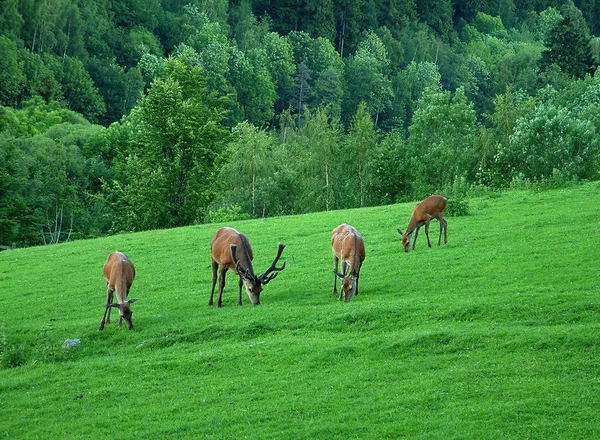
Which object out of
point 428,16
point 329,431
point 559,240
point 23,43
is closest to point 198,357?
point 329,431

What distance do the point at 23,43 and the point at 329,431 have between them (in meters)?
120

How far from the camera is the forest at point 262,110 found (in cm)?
5334

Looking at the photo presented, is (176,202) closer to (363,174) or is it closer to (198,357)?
(363,174)

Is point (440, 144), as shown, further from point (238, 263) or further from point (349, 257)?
point (238, 263)

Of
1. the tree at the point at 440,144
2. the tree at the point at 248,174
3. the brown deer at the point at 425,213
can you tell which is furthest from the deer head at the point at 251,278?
the tree at the point at 440,144

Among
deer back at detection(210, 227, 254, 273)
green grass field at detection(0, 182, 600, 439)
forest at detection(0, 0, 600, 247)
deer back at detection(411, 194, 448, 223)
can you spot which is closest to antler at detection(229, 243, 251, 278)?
deer back at detection(210, 227, 254, 273)

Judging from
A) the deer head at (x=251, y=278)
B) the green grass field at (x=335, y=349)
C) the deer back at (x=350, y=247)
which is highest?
the deer back at (x=350, y=247)

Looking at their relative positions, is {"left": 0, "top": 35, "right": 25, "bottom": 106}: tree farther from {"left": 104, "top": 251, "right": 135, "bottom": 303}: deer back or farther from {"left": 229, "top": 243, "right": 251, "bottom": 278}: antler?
{"left": 229, "top": 243, "right": 251, "bottom": 278}: antler

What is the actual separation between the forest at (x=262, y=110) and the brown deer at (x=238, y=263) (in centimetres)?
2128

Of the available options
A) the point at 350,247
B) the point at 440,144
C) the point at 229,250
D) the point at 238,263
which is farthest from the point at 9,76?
the point at 350,247

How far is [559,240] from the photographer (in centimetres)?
2944

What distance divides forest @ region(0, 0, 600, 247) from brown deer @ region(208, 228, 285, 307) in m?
21.3

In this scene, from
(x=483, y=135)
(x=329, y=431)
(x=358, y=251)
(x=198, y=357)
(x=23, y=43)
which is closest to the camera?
(x=329, y=431)

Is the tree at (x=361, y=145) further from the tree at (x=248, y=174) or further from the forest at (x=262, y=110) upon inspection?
the tree at (x=248, y=174)
